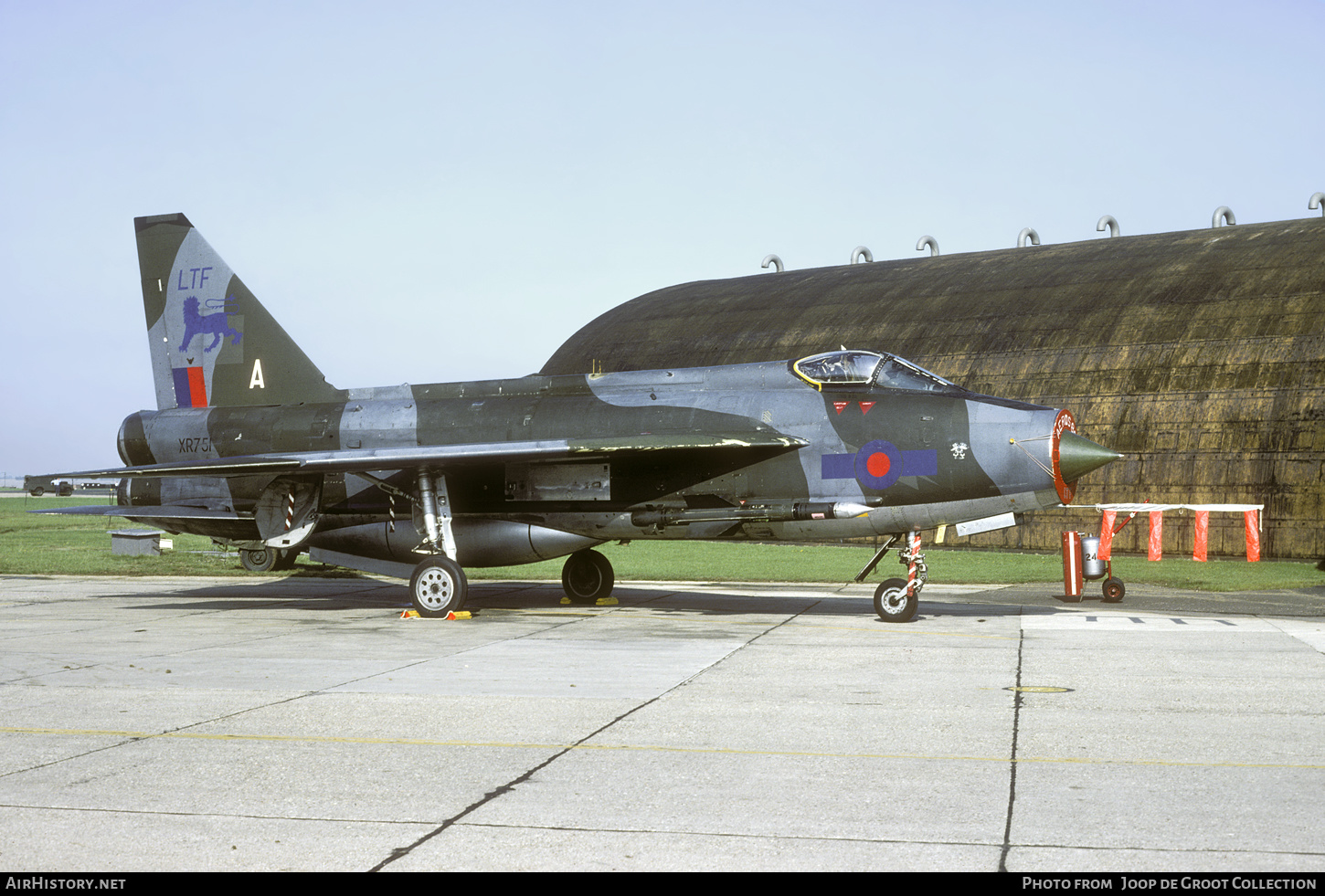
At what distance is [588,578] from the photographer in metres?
18.6

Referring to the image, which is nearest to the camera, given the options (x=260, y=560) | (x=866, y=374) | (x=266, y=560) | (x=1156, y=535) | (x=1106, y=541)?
(x=866, y=374)

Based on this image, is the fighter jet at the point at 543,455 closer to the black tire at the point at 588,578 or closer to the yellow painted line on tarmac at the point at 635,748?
the black tire at the point at 588,578

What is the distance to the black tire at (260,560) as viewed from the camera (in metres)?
25.2

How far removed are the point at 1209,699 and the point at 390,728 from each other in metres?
6.48

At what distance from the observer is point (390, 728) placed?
798 centimetres

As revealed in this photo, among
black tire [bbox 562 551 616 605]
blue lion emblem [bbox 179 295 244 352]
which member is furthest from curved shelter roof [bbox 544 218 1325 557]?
blue lion emblem [bbox 179 295 244 352]

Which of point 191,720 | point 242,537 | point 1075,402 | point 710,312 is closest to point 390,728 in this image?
point 191,720

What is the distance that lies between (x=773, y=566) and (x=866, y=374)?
36.4 ft

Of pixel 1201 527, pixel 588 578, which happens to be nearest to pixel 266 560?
pixel 588 578

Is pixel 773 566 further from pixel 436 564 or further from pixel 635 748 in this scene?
pixel 635 748

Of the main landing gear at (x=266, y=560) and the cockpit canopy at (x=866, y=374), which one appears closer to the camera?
the cockpit canopy at (x=866, y=374)

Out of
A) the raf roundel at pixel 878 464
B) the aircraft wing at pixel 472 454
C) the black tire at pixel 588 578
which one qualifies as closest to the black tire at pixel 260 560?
the aircraft wing at pixel 472 454

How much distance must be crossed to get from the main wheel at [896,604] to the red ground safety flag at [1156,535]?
11.1 meters

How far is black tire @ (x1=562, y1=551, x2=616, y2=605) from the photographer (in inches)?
733
